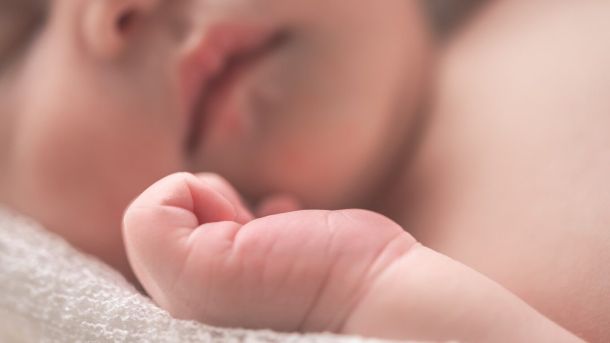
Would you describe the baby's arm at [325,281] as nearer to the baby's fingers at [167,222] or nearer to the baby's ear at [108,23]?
the baby's fingers at [167,222]

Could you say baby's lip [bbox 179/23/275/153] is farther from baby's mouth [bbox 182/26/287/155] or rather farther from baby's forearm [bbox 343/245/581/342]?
baby's forearm [bbox 343/245/581/342]

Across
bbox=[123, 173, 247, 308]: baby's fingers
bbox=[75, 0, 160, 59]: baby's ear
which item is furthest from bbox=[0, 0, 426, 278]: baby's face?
bbox=[123, 173, 247, 308]: baby's fingers

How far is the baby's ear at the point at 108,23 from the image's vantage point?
0.49 meters

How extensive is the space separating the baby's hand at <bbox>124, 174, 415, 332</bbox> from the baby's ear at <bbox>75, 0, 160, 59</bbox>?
21cm

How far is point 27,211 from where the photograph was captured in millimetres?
480

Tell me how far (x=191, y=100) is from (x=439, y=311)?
299 mm

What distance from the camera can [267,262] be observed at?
0.30 m

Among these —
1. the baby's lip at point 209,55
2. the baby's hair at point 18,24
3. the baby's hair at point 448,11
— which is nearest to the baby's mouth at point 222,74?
the baby's lip at point 209,55

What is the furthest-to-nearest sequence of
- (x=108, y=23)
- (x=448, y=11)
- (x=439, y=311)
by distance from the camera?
(x=448, y=11) → (x=108, y=23) → (x=439, y=311)

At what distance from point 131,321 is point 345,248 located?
→ 0.12 meters

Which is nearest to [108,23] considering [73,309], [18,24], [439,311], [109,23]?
[109,23]

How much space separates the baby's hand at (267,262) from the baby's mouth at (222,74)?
0.21m

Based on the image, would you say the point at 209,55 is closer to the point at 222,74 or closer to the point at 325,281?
the point at 222,74

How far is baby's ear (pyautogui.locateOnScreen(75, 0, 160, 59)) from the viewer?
0.49 metres
